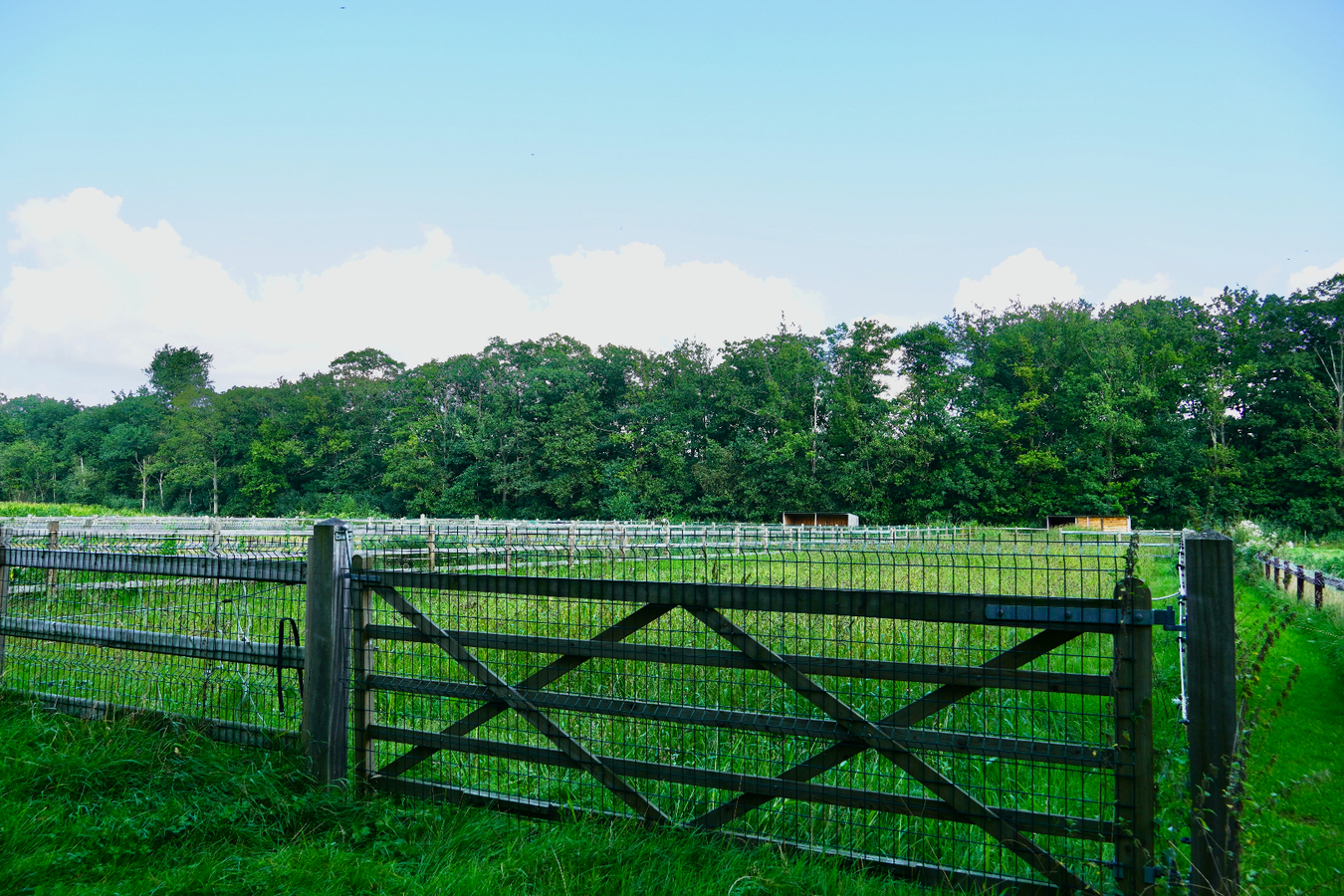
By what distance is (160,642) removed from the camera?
174 inches

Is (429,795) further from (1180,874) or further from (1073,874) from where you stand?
(1180,874)

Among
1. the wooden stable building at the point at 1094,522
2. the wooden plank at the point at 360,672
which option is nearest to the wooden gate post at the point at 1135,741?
the wooden plank at the point at 360,672

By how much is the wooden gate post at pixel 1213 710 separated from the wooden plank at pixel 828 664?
32cm

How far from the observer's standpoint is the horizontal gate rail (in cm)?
405

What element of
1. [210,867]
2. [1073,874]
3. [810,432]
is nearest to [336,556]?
[210,867]

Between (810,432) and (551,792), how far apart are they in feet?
160

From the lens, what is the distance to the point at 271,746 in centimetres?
401

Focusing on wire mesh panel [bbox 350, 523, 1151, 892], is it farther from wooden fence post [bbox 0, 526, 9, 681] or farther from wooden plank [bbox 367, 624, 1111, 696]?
wooden fence post [bbox 0, 526, 9, 681]

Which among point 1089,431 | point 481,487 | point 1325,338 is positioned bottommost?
point 481,487

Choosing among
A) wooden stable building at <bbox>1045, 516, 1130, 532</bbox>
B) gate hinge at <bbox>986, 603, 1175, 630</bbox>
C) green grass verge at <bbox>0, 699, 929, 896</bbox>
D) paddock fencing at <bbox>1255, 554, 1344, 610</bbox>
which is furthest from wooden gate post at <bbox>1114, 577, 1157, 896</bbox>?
wooden stable building at <bbox>1045, 516, 1130, 532</bbox>

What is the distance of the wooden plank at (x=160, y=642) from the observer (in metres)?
4.09

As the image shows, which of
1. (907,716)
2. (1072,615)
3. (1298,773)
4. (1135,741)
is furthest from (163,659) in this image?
(1298,773)

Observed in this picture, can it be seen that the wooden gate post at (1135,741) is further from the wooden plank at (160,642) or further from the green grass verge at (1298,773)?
the wooden plank at (160,642)

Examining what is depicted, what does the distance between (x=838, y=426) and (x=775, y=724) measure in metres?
48.7
